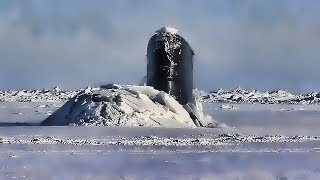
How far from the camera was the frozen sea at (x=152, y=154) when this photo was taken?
12602 millimetres

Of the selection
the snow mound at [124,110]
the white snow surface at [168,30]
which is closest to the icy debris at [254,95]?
the white snow surface at [168,30]

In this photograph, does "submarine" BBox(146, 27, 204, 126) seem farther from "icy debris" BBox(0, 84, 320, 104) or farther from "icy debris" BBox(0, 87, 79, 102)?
"icy debris" BBox(0, 87, 79, 102)

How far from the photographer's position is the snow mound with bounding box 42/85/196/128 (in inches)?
1079

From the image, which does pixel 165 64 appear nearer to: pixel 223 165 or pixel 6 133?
pixel 6 133

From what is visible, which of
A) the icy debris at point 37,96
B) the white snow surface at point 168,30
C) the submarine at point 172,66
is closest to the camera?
the submarine at point 172,66

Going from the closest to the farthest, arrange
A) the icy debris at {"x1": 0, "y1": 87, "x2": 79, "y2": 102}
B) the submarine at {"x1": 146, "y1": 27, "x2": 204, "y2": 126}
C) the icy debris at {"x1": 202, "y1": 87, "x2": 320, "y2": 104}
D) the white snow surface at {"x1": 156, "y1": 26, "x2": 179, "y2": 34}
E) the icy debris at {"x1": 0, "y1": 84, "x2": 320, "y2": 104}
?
1. the submarine at {"x1": 146, "y1": 27, "x2": 204, "y2": 126}
2. the white snow surface at {"x1": 156, "y1": 26, "x2": 179, "y2": 34}
3. the icy debris at {"x1": 0, "y1": 87, "x2": 79, "y2": 102}
4. the icy debris at {"x1": 0, "y1": 84, "x2": 320, "y2": 104}
5. the icy debris at {"x1": 202, "y1": 87, "x2": 320, "y2": 104}

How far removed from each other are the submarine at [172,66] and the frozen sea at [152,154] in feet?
24.2

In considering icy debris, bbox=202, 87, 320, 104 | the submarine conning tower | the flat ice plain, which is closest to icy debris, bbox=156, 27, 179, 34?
the submarine conning tower

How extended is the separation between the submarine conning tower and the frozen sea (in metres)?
7.41

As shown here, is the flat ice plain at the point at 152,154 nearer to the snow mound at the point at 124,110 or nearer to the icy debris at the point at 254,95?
the snow mound at the point at 124,110

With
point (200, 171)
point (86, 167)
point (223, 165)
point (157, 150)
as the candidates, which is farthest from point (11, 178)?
point (157, 150)

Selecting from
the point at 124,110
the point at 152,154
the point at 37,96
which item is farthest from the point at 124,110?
the point at 37,96

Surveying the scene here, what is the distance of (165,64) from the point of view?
106 feet

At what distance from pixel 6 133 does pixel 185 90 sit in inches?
464
